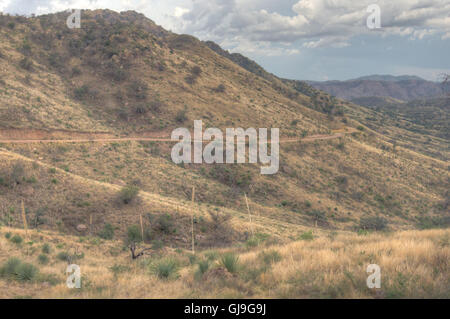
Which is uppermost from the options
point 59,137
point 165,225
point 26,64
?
point 26,64

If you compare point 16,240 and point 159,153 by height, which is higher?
point 159,153

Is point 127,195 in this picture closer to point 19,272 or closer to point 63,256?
point 63,256

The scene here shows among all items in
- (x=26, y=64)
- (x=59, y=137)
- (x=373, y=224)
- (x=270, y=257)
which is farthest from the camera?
(x=26, y=64)

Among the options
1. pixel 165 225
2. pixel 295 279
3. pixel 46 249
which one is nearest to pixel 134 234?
pixel 165 225

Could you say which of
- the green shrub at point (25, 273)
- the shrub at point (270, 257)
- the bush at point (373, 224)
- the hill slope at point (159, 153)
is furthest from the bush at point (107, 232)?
the bush at point (373, 224)

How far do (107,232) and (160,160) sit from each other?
14.9 m

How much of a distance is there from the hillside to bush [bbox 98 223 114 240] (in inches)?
3.6

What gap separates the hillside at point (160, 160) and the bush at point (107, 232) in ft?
0.30

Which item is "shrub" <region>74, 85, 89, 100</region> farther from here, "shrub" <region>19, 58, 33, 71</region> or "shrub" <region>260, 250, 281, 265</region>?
"shrub" <region>260, 250, 281, 265</region>

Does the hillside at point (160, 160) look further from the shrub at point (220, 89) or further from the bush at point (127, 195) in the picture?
the shrub at point (220, 89)

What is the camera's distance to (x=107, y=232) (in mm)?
14867

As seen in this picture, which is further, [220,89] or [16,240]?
[220,89]

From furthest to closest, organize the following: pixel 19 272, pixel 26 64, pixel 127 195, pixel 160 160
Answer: pixel 26 64, pixel 160 160, pixel 127 195, pixel 19 272
